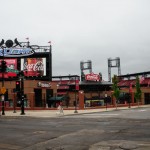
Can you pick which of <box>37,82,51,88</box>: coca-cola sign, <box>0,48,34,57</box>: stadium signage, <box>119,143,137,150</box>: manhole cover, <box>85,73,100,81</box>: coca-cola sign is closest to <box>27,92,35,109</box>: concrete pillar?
<box>37,82,51,88</box>: coca-cola sign

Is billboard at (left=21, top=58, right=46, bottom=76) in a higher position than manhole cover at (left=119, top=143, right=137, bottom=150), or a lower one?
higher

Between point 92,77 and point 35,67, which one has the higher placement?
point 35,67

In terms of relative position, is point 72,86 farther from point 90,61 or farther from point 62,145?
point 62,145

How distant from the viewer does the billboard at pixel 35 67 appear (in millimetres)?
67750

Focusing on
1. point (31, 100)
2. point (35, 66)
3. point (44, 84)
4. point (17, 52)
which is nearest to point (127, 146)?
point (31, 100)

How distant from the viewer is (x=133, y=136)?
52.7 feet

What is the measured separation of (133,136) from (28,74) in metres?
53.1

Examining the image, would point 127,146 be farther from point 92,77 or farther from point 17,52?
point 92,77

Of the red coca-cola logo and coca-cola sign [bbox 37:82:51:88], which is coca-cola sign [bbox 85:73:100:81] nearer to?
the red coca-cola logo

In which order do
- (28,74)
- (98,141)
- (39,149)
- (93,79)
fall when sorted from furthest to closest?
→ (93,79)
(28,74)
(98,141)
(39,149)

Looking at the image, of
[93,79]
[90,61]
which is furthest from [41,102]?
[90,61]

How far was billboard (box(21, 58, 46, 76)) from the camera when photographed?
6775 centimetres

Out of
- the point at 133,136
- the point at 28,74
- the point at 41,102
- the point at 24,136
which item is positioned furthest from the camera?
the point at 28,74

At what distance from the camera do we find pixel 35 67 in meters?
67.9
